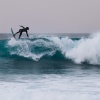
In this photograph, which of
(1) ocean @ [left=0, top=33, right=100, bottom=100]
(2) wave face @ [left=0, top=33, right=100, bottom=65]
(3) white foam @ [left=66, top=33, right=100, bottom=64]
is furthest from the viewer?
(2) wave face @ [left=0, top=33, right=100, bottom=65]

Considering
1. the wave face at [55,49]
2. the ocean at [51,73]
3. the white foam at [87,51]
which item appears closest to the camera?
the ocean at [51,73]

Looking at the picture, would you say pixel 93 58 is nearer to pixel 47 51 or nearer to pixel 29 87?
pixel 47 51

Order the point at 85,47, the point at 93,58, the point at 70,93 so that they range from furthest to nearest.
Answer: the point at 85,47 < the point at 93,58 < the point at 70,93

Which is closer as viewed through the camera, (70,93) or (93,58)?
(70,93)

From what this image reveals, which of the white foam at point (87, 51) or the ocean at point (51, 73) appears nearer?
the ocean at point (51, 73)

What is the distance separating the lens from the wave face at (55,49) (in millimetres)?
19602

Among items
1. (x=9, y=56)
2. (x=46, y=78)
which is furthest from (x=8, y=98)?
(x=9, y=56)

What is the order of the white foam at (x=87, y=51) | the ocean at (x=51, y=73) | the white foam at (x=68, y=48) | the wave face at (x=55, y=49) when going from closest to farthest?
the ocean at (x=51, y=73)
the white foam at (x=87, y=51)
the white foam at (x=68, y=48)
the wave face at (x=55, y=49)

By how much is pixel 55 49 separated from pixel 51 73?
846 centimetres

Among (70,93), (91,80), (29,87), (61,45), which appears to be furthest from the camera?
(61,45)

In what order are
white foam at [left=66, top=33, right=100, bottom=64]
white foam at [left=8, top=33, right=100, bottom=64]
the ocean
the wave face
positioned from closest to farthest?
the ocean → white foam at [left=66, top=33, right=100, bottom=64] → white foam at [left=8, top=33, right=100, bottom=64] → the wave face

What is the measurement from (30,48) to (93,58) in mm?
5537

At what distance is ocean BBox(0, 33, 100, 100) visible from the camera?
922 centimetres

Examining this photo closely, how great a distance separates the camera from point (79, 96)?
887cm
